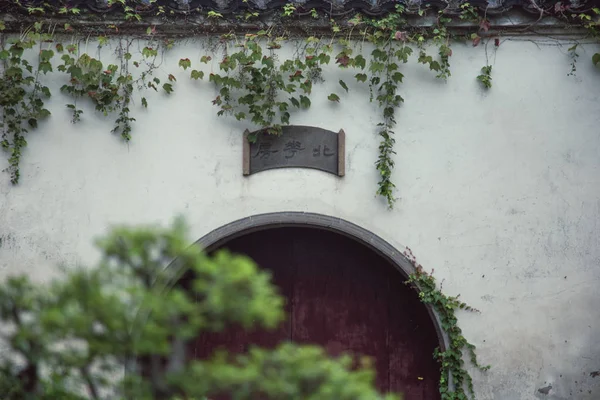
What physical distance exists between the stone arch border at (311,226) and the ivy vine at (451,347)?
0.29 feet

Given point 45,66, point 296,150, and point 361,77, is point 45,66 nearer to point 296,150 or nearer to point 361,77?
point 296,150

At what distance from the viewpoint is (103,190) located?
5234 mm

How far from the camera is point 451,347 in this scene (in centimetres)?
492

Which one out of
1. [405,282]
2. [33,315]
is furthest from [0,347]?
[33,315]

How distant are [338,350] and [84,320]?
11.9 ft

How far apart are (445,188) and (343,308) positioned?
109 cm

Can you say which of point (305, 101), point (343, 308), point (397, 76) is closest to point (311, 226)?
point (343, 308)

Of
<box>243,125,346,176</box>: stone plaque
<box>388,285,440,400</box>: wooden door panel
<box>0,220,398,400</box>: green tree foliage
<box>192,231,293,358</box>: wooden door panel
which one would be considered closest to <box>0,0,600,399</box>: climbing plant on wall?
<box>243,125,346,176</box>: stone plaque

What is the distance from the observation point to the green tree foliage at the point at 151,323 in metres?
1.87

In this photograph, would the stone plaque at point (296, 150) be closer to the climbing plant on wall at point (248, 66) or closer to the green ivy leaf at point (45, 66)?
the climbing plant on wall at point (248, 66)

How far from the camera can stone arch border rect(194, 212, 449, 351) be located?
505 centimetres

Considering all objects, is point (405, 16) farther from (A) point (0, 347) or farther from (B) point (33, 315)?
(B) point (33, 315)

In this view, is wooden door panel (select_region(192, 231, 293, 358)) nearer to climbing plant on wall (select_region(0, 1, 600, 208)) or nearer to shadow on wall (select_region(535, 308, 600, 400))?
climbing plant on wall (select_region(0, 1, 600, 208))

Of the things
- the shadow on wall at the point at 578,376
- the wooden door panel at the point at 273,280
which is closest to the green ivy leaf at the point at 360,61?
the wooden door panel at the point at 273,280
